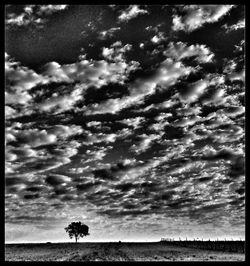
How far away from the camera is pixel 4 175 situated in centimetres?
1694

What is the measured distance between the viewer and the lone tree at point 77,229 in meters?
154

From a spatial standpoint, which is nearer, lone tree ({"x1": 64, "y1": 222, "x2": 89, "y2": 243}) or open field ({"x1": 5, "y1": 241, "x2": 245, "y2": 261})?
open field ({"x1": 5, "y1": 241, "x2": 245, "y2": 261})

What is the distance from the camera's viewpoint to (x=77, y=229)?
154 m

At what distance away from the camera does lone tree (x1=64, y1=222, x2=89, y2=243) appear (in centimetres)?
15425

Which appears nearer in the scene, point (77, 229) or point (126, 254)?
point (126, 254)

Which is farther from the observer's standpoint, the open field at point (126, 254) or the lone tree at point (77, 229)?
the lone tree at point (77, 229)
